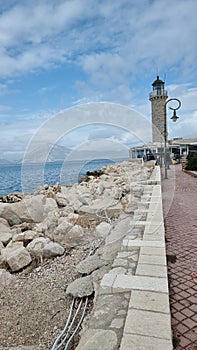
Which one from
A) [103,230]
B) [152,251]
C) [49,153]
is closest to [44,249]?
[103,230]

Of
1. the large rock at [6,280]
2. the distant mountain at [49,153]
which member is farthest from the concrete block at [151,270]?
the distant mountain at [49,153]

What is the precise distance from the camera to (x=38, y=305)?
9.59ft

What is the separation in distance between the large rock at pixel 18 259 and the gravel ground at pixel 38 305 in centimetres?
12

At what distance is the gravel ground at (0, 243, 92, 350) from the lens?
7.98 feet

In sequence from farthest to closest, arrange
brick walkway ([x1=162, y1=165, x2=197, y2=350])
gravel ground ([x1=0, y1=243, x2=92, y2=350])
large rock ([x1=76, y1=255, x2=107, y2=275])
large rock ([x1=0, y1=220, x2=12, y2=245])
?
1. large rock ([x1=0, y1=220, x2=12, y2=245])
2. large rock ([x1=76, y1=255, x2=107, y2=275])
3. gravel ground ([x1=0, y1=243, x2=92, y2=350])
4. brick walkway ([x1=162, y1=165, x2=197, y2=350])

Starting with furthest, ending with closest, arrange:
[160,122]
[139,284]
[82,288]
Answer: [160,122]
[82,288]
[139,284]

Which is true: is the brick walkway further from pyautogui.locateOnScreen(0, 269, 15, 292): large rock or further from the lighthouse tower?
the lighthouse tower

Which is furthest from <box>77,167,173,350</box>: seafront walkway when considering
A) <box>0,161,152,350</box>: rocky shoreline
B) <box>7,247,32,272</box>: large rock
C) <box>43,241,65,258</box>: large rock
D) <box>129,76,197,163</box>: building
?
<box>129,76,197,163</box>: building

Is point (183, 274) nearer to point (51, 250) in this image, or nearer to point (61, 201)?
point (51, 250)

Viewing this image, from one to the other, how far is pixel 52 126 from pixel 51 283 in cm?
423

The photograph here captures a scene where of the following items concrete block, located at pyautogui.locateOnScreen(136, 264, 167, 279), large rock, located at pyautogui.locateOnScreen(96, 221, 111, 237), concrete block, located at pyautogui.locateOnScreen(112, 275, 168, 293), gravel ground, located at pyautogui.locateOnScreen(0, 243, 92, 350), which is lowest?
gravel ground, located at pyautogui.locateOnScreen(0, 243, 92, 350)

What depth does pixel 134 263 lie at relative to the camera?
2.51m

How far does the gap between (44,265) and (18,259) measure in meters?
0.40

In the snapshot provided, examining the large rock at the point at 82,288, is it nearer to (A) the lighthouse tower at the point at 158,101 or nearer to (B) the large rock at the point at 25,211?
(B) the large rock at the point at 25,211
